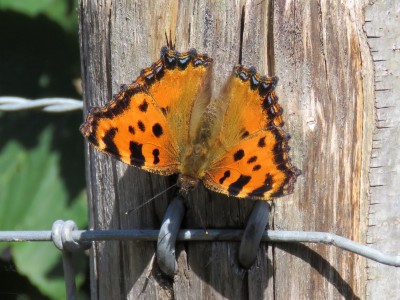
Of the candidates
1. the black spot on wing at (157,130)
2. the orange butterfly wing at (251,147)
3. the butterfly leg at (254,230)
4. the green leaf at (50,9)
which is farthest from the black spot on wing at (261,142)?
the green leaf at (50,9)

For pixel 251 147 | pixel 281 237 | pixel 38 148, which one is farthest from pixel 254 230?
pixel 38 148

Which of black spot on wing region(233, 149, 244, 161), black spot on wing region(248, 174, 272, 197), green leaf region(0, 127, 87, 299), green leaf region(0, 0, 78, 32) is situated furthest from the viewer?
green leaf region(0, 0, 78, 32)

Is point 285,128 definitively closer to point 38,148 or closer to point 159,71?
point 159,71

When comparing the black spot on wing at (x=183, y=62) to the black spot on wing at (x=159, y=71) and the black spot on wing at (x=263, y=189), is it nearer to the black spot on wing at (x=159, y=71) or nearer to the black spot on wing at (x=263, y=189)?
the black spot on wing at (x=159, y=71)

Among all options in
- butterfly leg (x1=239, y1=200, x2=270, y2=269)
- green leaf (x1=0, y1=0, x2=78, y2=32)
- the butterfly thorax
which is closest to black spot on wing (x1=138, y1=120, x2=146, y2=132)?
the butterfly thorax

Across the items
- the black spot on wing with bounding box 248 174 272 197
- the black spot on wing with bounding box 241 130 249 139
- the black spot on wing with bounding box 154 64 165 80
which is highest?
the black spot on wing with bounding box 154 64 165 80

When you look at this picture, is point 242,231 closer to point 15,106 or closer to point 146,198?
point 146,198

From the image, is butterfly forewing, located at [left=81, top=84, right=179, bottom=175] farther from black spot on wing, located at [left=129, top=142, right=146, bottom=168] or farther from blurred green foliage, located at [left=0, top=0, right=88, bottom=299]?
blurred green foliage, located at [left=0, top=0, right=88, bottom=299]
